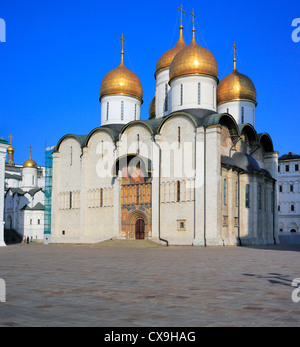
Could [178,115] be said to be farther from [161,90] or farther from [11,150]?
[11,150]

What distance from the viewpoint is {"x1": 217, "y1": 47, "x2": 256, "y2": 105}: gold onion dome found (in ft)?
124

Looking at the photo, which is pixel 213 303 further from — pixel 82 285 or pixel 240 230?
pixel 240 230

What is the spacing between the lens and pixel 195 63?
3272 cm

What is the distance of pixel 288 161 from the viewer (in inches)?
2445

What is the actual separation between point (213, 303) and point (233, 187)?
2509cm

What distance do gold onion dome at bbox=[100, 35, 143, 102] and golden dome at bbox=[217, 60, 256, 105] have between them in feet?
23.8

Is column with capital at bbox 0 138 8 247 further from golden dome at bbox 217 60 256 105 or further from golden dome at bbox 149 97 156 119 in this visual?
golden dome at bbox 217 60 256 105

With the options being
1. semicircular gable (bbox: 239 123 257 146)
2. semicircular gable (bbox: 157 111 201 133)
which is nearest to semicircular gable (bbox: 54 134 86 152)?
semicircular gable (bbox: 157 111 201 133)

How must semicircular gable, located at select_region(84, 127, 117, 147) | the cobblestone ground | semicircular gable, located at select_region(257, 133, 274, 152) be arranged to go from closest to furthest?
1. the cobblestone ground
2. semicircular gable, located at select_region(84, 127, 117, 147)
3. semicircular gable, located at select_region(257, 133, 274, 152)

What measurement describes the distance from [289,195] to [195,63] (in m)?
35.0

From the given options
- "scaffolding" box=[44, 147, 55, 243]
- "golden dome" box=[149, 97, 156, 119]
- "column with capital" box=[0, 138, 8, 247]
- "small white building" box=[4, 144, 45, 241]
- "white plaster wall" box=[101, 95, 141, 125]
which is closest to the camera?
"column with capital" box=[0, 138, 8, 247]

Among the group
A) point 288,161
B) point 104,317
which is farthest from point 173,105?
point 288,161

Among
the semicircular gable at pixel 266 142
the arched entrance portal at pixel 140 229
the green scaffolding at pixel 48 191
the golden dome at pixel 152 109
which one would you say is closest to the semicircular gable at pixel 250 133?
the semicircular gable at pixel 266 142

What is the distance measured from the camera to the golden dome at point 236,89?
124 ft
